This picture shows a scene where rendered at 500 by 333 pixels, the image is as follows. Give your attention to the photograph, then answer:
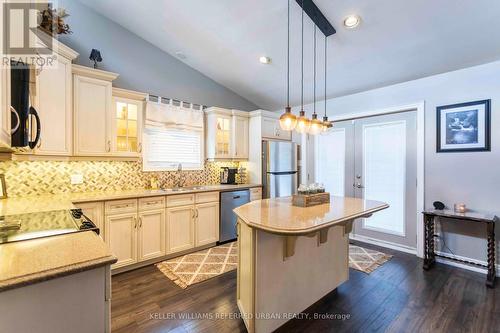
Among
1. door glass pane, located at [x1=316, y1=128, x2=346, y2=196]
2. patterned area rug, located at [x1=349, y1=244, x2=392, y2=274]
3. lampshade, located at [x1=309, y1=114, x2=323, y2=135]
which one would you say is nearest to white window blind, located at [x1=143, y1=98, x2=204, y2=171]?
door glass pane, located at [x1=316, y1=128, x2=346, y2=196]

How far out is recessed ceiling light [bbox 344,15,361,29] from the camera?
2547mm

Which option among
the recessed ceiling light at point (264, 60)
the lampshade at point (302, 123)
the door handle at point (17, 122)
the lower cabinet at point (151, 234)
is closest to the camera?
the door handle at point (17, 122)

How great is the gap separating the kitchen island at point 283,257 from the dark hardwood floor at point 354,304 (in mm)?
212

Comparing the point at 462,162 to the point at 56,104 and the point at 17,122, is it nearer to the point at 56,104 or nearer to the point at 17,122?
the point at 17,122

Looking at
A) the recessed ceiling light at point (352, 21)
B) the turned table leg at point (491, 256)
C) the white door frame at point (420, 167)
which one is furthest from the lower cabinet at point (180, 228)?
the turned table leg at point (491, 256)

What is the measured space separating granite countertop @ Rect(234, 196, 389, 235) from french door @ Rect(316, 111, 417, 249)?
1.77m

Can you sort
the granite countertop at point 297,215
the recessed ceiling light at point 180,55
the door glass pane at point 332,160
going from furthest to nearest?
1. the door glass pane at point 332,160
2. the recessed ceiling light at point 180,55
3. the granite countertop at point 297,215

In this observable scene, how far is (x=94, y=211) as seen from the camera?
264cm

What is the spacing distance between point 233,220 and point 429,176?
3015 mm

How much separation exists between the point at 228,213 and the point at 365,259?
2.15 meters

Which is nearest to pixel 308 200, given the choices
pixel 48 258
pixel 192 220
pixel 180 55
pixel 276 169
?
pixel 48 258

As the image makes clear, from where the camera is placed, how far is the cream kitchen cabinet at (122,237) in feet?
9.10

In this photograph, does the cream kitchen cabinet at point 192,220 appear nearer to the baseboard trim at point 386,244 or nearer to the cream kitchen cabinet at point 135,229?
the cream kitchen cabinet at point 135,229

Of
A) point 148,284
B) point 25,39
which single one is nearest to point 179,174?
point 148,284
